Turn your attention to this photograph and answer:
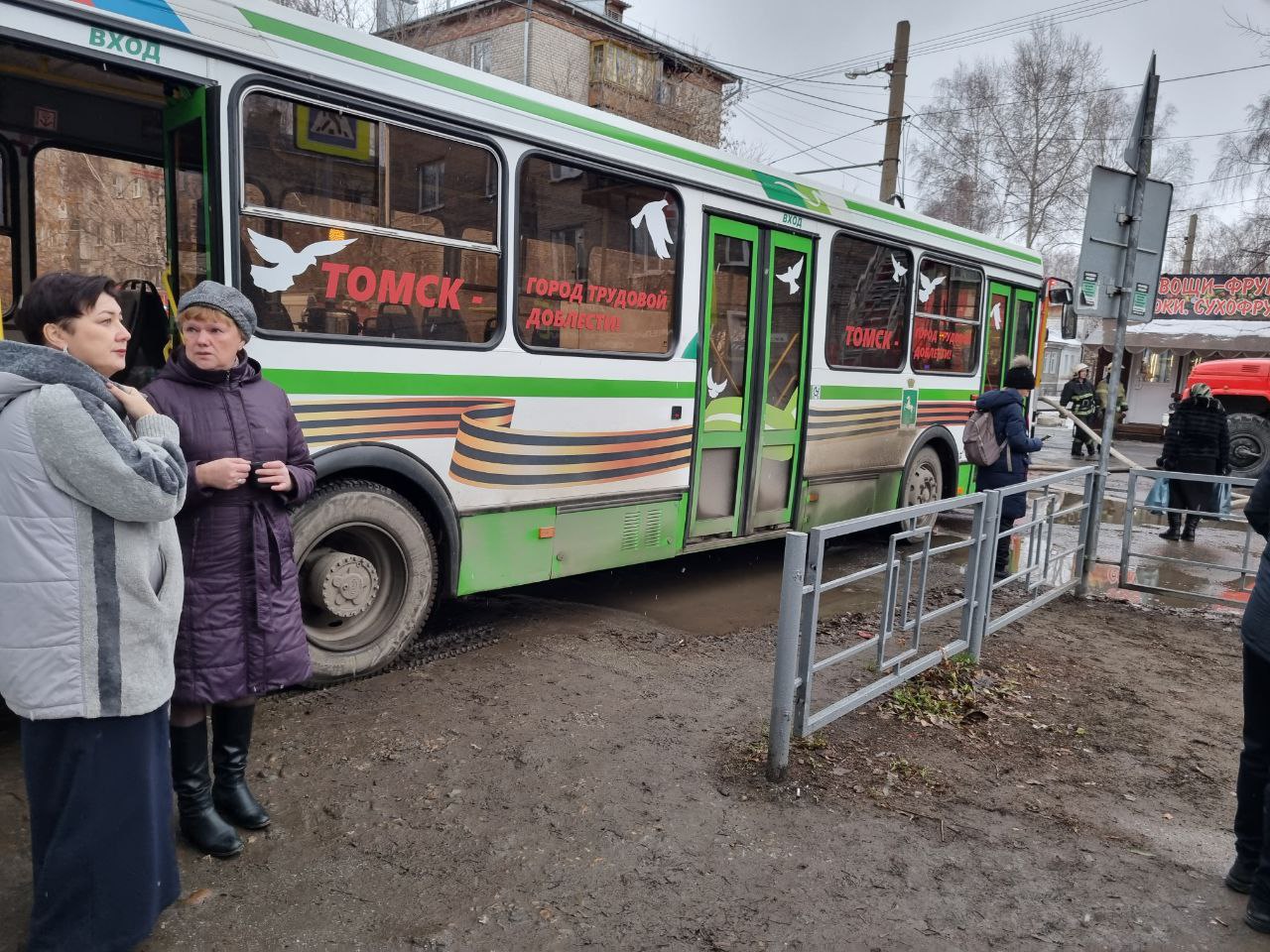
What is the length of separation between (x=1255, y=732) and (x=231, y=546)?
345 centimetres

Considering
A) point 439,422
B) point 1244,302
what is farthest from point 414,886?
point 1244,302

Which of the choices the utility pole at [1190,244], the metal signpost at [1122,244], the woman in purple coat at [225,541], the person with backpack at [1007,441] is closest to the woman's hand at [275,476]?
the woman in purple coat at [225,541]

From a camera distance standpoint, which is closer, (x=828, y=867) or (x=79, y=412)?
(x=79, y=412)

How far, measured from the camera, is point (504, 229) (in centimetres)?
484

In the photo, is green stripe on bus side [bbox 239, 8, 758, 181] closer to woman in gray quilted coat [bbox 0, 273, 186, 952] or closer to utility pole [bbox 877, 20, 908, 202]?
woman in gray quilted coat [bbox 0, 273, 186, 952]

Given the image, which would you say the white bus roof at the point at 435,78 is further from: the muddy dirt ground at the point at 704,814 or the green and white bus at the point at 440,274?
the muddy dirt ground at the point at 704,814

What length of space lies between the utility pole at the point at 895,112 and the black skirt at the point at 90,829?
17089mm

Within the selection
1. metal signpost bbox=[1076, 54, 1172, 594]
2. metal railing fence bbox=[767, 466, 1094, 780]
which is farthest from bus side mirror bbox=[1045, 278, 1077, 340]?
metal railing fence bbox=[767, 466, 1094, 780]

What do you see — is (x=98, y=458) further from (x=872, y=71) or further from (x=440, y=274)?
(x=872, y=71)

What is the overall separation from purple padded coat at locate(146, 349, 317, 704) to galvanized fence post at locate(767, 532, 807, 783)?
1769 mm

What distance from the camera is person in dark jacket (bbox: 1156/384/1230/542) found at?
31.6ft

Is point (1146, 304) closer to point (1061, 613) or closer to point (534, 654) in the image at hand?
point (1061, 613)

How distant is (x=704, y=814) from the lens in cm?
341

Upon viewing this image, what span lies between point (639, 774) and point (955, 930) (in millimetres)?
1332
